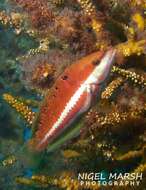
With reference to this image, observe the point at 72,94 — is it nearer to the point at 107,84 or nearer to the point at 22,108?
the point at 107,84

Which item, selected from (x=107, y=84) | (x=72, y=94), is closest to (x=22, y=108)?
(x=107, y=84)

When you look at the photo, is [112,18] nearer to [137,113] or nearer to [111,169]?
[137,113]

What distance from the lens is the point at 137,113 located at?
113 inches

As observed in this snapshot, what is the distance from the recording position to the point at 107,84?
8.38ft

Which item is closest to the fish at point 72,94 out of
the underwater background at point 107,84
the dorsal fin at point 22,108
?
the underwater background at point 107,84

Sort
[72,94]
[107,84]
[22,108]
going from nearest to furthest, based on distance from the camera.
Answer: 1. [72,94]
2. [107,84]
3. [22,108]

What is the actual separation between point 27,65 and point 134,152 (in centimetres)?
164

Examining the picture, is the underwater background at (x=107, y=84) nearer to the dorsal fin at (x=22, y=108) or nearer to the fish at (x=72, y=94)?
the dorsal fin at (x=22, y=108)

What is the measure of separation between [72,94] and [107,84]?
2.74 feet

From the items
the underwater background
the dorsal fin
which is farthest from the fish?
the dorsal fin

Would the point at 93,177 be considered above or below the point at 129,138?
below

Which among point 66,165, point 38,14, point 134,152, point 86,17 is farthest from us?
point 38,14

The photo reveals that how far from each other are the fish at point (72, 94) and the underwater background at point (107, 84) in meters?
0.66

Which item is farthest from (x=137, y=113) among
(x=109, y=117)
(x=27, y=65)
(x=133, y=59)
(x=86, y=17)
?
(x=27, y=65)
